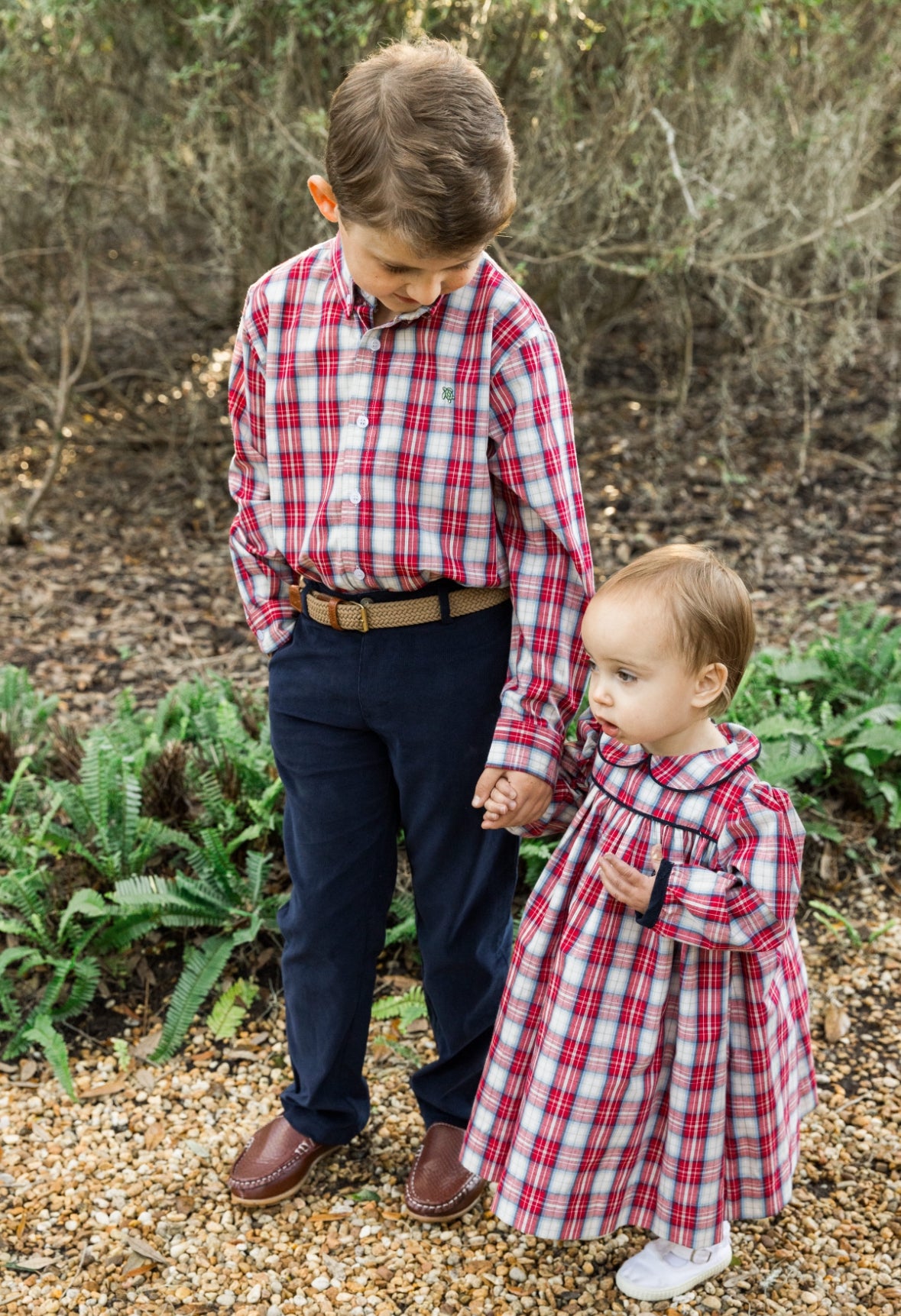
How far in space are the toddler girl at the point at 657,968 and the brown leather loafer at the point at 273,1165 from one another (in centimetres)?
50

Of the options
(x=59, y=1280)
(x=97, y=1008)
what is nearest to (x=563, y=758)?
(x=59, y=1280)

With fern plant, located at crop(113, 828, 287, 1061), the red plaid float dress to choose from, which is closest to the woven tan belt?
the red plaid float dress

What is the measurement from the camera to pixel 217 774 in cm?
359

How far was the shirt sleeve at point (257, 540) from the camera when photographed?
2.34 meters

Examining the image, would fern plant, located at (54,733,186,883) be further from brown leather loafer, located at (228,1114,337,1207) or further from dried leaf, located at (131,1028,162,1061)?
brown leather loafer, located at (228,1114,337,1207)

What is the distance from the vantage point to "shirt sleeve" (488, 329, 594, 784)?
6.84 ft

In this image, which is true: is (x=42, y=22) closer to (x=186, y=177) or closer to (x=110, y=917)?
(x=186, y=177)

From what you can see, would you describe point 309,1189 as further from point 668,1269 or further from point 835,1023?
point 835,1023

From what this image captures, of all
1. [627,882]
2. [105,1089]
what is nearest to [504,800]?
[627,882]

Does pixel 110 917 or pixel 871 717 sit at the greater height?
pixel 871 717

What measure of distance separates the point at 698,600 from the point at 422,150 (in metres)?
0.80

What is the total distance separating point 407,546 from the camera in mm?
2121

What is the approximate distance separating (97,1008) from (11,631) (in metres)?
2.24

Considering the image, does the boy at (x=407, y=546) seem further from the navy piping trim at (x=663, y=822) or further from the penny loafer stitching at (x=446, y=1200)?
the penny loafer stitching at (x=446, y=1200)
